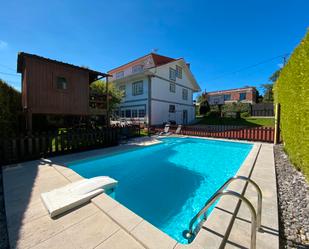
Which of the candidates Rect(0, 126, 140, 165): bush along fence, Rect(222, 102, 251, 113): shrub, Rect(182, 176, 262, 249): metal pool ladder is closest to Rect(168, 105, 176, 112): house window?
Rect(0, 126, 140, 165): bush along fence

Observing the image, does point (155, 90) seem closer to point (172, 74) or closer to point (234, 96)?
point (172, 74)

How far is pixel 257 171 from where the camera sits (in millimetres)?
5062

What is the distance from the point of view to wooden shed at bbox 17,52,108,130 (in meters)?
7.81

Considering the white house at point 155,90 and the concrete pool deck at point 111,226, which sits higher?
the white house at point 155,90

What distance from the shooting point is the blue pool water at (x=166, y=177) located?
385 centimetres

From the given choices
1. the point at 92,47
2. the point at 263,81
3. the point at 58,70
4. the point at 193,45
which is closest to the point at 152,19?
the point at 92,47

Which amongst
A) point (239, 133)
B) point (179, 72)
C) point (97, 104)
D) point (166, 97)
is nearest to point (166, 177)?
point (97, 104)

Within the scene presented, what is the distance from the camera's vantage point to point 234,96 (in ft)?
123

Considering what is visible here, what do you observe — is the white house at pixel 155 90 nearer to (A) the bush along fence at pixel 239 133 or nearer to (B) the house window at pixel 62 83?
(A) the bush along fence at pixel 239 133

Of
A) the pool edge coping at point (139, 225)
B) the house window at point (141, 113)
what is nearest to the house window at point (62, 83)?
the pool edge coping at point (139, 225)

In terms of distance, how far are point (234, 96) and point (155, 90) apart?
27.4 meters

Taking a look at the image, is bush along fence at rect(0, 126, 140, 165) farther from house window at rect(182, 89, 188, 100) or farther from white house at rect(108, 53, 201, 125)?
house window at rect(182, 89, 188, 100)

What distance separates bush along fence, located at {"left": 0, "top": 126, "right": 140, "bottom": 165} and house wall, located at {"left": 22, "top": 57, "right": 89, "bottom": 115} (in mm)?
1748

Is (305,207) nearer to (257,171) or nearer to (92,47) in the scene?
(257,171)
